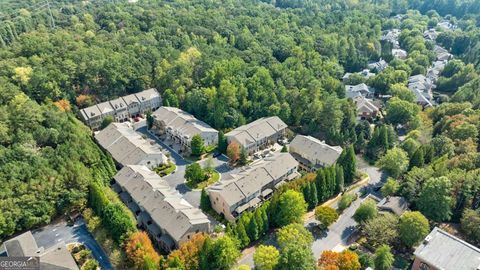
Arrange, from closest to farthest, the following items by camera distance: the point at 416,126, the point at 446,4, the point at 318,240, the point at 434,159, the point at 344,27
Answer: the point at 318,240
the point at 434,159
the point at 416,126
the point at 344,27
the point at 446,4

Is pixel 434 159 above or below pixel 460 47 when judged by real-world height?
above

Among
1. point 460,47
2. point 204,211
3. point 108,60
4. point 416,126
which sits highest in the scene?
point 108,60

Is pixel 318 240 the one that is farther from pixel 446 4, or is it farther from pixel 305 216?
pixel 446 4

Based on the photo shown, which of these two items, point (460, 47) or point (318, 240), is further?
point (460, 47)

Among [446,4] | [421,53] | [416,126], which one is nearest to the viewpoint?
[416,126]

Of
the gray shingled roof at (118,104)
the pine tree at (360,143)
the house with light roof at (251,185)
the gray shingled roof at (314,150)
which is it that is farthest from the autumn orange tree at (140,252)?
the pine tree at (360,143)

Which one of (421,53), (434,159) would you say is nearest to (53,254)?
(434,159)

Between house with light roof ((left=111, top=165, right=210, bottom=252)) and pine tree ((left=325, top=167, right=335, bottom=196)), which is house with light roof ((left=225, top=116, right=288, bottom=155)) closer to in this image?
house with light roof ((left=111, top=165, right=210, bottom=252))
